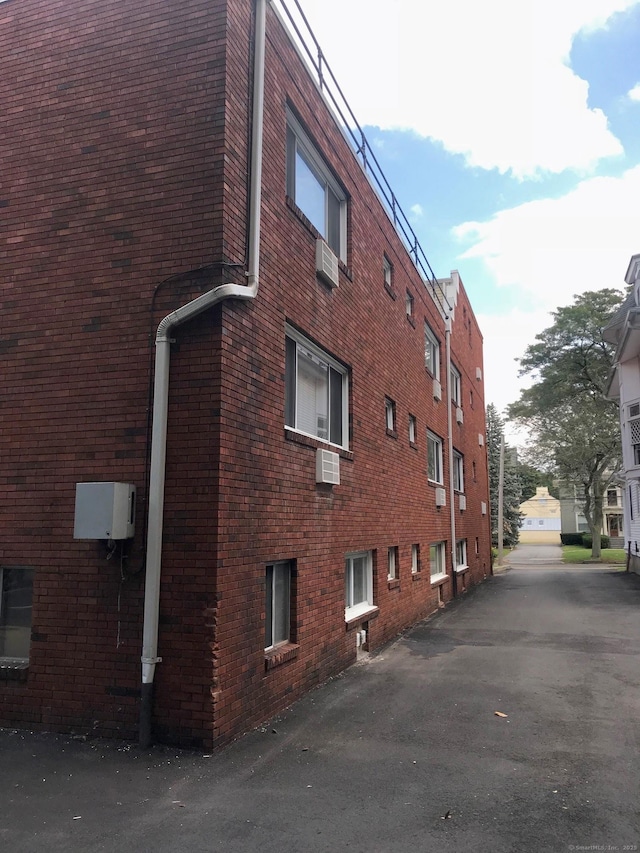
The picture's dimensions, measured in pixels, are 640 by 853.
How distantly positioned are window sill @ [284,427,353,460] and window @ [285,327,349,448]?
0.40ft

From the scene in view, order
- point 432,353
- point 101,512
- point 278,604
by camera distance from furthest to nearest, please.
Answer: point 432,353 < point 278,604 < point 101,512

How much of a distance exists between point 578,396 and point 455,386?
19.7 metres

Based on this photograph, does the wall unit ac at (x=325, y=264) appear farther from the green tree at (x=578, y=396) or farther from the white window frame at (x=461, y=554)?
the green tree at (x=578, y=396)

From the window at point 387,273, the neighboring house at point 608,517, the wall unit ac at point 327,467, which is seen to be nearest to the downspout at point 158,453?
the wall unit ac at point 327,467

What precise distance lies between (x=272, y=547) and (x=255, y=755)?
1.94 m

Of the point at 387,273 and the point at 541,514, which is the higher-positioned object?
the point at 387,273

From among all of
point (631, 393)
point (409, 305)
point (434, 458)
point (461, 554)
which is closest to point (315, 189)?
point (409, 305)

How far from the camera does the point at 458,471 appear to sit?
20.5 m

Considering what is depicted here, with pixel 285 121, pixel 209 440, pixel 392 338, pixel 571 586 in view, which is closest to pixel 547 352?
pixel 571 586

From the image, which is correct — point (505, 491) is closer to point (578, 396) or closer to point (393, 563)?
point (578, 396)

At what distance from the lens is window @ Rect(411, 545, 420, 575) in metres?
13.3

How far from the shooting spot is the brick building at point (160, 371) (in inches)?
218

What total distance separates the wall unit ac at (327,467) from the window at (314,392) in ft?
1.03

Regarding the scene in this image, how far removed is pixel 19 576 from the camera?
614 cm
